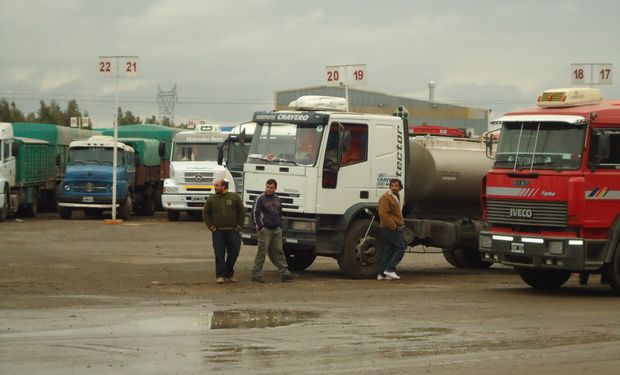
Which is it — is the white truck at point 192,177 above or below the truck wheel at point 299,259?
above

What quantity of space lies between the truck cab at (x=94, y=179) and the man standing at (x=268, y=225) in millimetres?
18782

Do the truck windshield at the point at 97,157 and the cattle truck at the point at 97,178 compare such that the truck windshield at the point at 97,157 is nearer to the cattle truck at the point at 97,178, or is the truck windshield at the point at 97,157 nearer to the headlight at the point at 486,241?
the cattle truck at the point at 97,178

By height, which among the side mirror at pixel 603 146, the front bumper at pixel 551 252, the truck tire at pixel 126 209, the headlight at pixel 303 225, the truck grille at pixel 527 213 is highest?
the side mirror at pixel 603 146

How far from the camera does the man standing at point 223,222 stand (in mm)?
18750

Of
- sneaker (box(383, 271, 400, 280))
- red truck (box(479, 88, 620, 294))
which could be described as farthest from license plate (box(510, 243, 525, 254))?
sneaker (box(383, 271, 400, 280))

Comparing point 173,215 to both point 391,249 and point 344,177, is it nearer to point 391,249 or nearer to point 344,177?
point 344,177

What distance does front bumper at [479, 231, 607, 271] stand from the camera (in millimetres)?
16938

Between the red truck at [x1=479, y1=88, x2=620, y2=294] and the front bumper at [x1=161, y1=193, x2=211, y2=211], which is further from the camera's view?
the front bumper at [x1=161, y1=193, x2=211, y2=211]

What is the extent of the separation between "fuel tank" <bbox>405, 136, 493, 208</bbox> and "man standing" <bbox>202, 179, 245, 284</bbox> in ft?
11.7

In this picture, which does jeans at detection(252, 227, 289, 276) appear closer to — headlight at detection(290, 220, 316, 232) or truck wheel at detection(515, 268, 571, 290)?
headlight at detection(290, 220, 316, 232)

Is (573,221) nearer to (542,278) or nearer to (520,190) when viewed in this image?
(520,190)

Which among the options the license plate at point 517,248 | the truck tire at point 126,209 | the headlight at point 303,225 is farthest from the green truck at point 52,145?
the license plate at point 517,248

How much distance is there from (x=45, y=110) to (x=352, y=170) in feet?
265

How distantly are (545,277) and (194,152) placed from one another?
20887 mm
